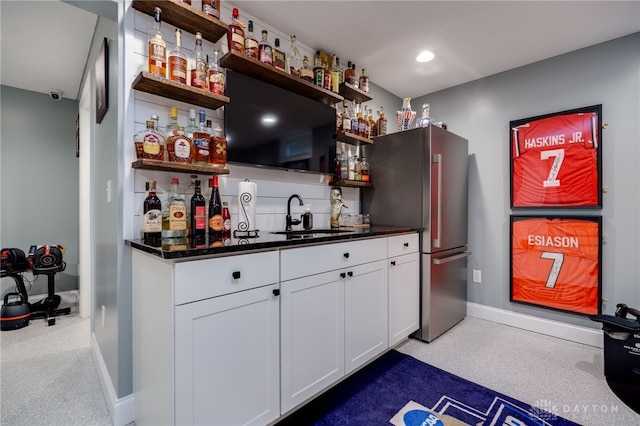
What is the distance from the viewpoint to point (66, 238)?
3.57 meters

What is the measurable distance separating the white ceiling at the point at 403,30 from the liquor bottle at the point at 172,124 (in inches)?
36.5

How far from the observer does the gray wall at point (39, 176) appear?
10.6 feet

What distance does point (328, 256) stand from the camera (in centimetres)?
158

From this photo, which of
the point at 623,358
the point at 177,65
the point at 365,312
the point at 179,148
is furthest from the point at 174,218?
the point at 623,358

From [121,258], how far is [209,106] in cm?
98

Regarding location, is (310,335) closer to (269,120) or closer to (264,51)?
(269,120)

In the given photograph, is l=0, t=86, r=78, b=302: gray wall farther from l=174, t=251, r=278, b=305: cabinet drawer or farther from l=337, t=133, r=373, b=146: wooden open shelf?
l=174, t=251, r=278, b=305: cabinet drawer

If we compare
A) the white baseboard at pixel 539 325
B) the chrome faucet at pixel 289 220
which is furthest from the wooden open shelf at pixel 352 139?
the white baseboard at pixel 539 325

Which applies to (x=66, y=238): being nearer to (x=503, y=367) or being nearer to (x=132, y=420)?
(x=132, y=420)

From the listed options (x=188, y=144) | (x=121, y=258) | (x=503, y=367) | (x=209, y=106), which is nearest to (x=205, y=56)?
(x=209, y=106)

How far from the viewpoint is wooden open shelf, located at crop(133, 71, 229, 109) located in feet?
4.56

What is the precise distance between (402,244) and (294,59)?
5.54 feet

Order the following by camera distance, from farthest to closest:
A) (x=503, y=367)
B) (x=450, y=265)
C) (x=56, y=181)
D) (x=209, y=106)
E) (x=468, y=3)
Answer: (x=56, y=181) → (x=450, y=265) → (x=503, y=367) → (x=468, y=3) → (x=209, y=106)

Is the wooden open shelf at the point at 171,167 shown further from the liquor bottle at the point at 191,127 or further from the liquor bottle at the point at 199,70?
the liquor bottle at the point at 199,70
